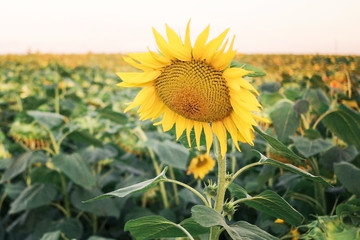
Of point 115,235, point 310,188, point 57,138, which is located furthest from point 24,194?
point 310,188

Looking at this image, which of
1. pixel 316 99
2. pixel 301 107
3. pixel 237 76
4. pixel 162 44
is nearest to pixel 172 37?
→ pixel 162 44

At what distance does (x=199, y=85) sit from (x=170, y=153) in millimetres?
1174

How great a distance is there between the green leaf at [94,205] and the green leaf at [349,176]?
3.75ft

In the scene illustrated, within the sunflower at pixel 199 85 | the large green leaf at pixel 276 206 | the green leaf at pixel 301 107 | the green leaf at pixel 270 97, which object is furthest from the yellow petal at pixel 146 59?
the green leaf at pixel 270 97

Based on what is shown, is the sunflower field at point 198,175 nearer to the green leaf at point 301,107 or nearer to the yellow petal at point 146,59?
the green leaf at point 301,107

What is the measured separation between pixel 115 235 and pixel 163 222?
154 cm

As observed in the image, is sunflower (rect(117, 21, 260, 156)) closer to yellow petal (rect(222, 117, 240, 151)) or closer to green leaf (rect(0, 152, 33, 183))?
yellow petal (rect(222, 117, 240, 151))

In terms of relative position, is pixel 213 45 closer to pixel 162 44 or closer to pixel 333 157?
pixel 162 44

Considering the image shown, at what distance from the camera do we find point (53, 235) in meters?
1.44

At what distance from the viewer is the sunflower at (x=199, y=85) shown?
866 millimetres

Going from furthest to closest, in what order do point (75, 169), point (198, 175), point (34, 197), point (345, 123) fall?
1. point (198, 175)
2. point (34, 197)
3. point (75, 169)
4. point (345, 123)

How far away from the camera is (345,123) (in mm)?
1500

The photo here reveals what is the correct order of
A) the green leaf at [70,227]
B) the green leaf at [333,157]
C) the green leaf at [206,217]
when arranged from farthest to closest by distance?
the green leaf at [70,227] → the green leaf at [333,157] → the green leaf at [206,217]

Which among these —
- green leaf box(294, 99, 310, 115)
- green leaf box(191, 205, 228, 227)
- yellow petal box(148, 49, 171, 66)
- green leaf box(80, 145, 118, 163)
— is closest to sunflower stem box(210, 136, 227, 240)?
green leaf box(191, 205, 228, 227)
